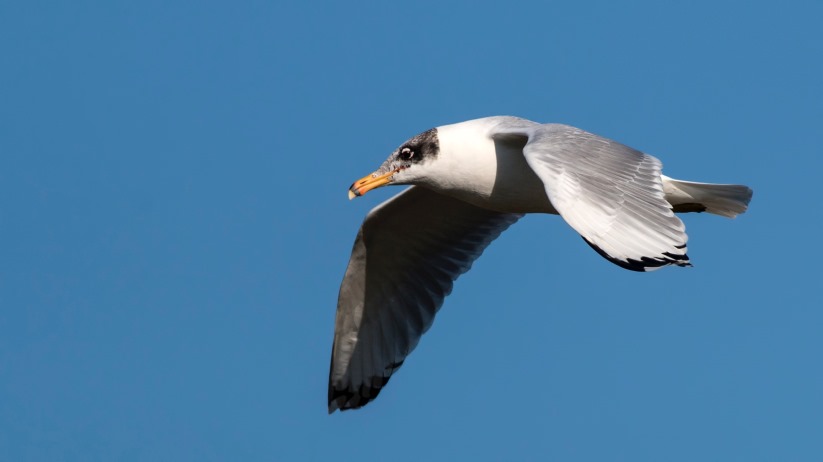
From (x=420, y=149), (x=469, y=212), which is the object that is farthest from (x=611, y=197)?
(x=469, y=212)

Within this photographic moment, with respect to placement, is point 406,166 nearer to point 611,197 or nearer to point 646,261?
point 611,197

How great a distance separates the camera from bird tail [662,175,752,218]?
28.9 feet

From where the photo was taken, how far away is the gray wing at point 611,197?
21.9 feet

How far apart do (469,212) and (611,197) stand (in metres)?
3.04

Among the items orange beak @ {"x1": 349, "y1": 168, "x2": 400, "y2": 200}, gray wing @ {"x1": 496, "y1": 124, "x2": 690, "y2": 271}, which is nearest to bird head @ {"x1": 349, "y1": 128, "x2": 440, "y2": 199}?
orange beak @ {"x1": 349, "y1": 168, "x2": 400, "y2": 200}

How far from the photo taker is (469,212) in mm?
10125

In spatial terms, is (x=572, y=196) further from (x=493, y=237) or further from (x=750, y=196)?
Answer: (x=493, y=237)

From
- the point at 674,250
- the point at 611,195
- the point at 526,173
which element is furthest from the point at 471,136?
the point at 674,250

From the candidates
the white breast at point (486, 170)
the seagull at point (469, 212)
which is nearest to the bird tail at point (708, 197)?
the seagull at point (469, 212)

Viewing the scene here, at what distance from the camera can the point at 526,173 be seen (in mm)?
8578

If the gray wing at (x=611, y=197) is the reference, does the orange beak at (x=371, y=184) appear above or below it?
above

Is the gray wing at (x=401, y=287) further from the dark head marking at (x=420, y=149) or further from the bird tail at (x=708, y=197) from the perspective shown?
the bird tail at (x=708, y=197)

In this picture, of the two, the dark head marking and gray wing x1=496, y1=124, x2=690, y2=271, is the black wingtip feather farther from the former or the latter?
the dark head marking

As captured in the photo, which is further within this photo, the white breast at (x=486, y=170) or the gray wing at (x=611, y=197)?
the white breast at (x=486, y=170)
